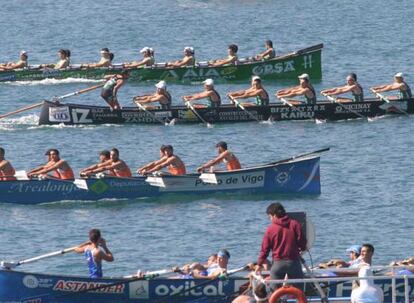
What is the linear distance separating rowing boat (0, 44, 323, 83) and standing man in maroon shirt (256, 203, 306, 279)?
35.1 m

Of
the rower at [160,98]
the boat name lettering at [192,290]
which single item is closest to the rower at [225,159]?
the rower at [160,98]

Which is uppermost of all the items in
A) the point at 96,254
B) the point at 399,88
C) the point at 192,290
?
the point at 399,88

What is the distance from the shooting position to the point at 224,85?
6850 centimetres

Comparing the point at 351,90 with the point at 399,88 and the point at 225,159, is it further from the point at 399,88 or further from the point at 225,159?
the point at 225,159

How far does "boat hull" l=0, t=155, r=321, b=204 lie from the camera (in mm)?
48625

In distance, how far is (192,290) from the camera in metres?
37.3

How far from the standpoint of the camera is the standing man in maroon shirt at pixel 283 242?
109 feet

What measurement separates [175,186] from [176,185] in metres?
0.05

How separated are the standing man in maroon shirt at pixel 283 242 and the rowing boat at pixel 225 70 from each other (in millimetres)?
35102

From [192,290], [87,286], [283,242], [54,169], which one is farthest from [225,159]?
[283,242]

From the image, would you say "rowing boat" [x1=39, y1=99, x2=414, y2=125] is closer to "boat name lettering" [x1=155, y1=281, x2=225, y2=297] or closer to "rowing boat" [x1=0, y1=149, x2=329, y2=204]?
"rowing boat" [x1=0, y1=149, x2=329, y2=204]

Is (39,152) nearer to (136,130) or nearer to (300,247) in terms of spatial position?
(136,130)

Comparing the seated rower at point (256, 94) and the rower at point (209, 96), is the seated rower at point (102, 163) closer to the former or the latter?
the rower at point (209, 96)

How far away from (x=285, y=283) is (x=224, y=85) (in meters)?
36.3
